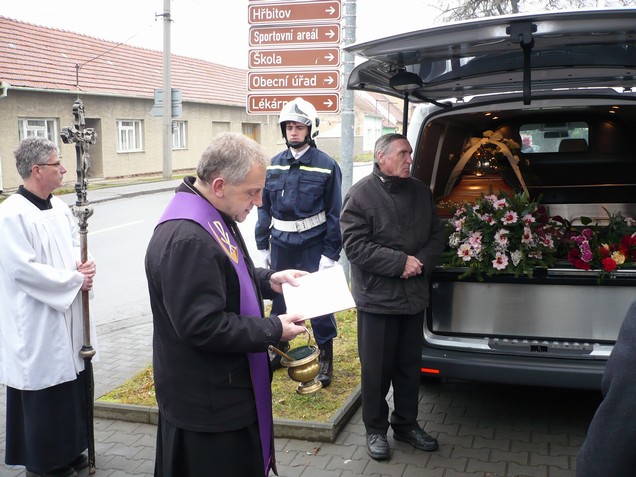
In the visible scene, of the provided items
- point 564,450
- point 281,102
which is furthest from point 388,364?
point 281,102

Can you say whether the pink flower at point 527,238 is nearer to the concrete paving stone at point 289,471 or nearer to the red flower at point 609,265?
the red flower at point 609,265

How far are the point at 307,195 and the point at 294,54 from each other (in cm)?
→ 169

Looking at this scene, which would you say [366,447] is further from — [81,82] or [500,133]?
[81,82]

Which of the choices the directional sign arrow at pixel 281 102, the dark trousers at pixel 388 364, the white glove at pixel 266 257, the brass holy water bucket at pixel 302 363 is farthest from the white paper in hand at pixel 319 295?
the directional sign arrow at pixel 281 102

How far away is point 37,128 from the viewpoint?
23406 mm

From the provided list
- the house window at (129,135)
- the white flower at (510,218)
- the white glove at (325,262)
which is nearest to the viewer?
the white flower at (510,218)

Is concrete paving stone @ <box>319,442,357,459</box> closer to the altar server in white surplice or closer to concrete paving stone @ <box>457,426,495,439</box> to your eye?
concrete paving stone @ <box>457,426,495,439</box>

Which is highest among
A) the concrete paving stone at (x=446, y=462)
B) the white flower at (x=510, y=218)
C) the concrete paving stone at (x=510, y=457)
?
the white flower at (x=510, y=218)

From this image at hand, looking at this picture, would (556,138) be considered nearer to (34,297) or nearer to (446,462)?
(446,462)

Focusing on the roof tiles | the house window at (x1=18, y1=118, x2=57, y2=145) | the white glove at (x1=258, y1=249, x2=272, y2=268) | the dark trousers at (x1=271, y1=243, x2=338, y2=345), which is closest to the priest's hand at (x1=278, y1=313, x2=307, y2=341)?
the dark trousers at (x1=271, y1=243, x2=338, y2=345)

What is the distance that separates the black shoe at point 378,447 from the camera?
429 cm

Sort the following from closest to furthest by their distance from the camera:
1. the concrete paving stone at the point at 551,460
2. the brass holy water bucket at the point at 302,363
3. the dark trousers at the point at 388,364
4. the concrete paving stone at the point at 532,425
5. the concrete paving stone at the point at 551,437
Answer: the brass holy water bucket at the point at 302,363 → the concrete paving stone at the point at 551,460 → the dark trousers at the point at 388,364 → the concrete paving stone at the point at 551,437 → the concrete paving stone at the point at 532,425

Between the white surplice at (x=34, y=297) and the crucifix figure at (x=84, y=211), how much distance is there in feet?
0.31

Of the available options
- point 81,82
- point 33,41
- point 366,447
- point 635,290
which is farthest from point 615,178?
point 33,41
